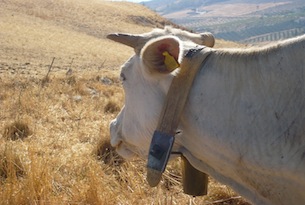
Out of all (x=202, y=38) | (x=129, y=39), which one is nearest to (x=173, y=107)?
(x=129, y=39)

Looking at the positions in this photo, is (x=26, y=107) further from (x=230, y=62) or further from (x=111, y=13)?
(x=111, y=13)

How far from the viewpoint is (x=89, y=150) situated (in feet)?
18.5

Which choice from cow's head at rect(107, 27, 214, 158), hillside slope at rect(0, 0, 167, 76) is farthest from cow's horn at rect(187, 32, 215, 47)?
hillside slope at rect(0, 0, 167, 76)

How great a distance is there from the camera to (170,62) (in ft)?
7.89

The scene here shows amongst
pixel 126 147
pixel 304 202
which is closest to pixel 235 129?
pixel 304 202

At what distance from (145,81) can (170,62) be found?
1.12 feet

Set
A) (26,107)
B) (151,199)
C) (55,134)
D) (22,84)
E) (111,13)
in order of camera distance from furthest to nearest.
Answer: (111,13), (22,84), (26,107), (55,134), (151,199)

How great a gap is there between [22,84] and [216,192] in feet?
25.6

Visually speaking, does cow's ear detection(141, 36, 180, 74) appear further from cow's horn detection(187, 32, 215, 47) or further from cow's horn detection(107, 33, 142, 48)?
cow's horn detection(187, 32, 215, 47)

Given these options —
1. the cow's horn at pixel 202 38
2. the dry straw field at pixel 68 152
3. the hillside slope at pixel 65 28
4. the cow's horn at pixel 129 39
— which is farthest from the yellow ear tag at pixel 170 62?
the hillside slope at pixel 65 28

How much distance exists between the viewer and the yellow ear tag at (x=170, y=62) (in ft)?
7.87

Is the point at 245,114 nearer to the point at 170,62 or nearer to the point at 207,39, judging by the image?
the point at 170,62

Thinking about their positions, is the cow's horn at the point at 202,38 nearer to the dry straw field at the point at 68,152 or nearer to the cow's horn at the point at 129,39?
the cow's horn at the point at 129,39

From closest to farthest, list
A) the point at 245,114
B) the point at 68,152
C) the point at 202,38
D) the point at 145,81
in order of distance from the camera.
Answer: the point at 245,114
the point at 145,81
the point at 202,38
the point at 68,152
